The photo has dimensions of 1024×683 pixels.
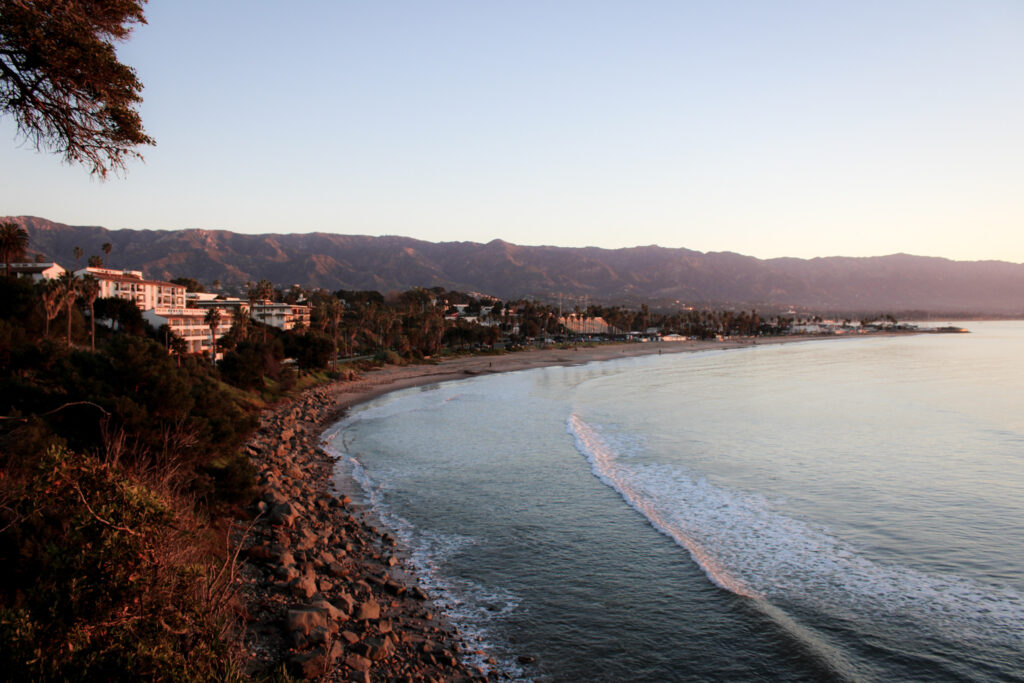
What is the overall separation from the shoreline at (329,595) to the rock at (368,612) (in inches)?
1.0

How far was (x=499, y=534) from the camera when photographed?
67.1ft

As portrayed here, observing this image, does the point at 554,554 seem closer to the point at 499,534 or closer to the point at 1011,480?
the point at 499,534

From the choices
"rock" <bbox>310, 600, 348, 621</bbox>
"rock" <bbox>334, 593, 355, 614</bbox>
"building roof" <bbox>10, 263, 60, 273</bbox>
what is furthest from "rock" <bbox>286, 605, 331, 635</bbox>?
"building roof" <bbox>10, 263, 60, 273</bbox>

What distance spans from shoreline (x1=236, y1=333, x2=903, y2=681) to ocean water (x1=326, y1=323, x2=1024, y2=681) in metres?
0.86

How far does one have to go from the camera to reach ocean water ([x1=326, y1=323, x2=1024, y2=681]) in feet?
44.4

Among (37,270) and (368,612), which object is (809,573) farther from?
(37,270)

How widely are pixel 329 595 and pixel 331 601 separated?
15.6 inches

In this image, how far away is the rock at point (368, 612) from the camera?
13576mm

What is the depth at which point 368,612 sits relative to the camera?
1372 centimetres

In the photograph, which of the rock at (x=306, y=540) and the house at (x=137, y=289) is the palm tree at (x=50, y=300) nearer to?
the house at (x=137, y=289)

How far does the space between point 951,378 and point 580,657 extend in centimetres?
7650

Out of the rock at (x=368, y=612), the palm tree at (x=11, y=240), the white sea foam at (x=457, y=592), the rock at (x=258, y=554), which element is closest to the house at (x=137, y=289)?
the palm tree at (x=11, y=240)

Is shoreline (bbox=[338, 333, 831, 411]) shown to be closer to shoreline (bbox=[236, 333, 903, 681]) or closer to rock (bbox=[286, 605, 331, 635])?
shoreline (bbox=[236, 333, 903, 681])

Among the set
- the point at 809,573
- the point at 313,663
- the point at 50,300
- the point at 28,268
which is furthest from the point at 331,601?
the point at 28,268
